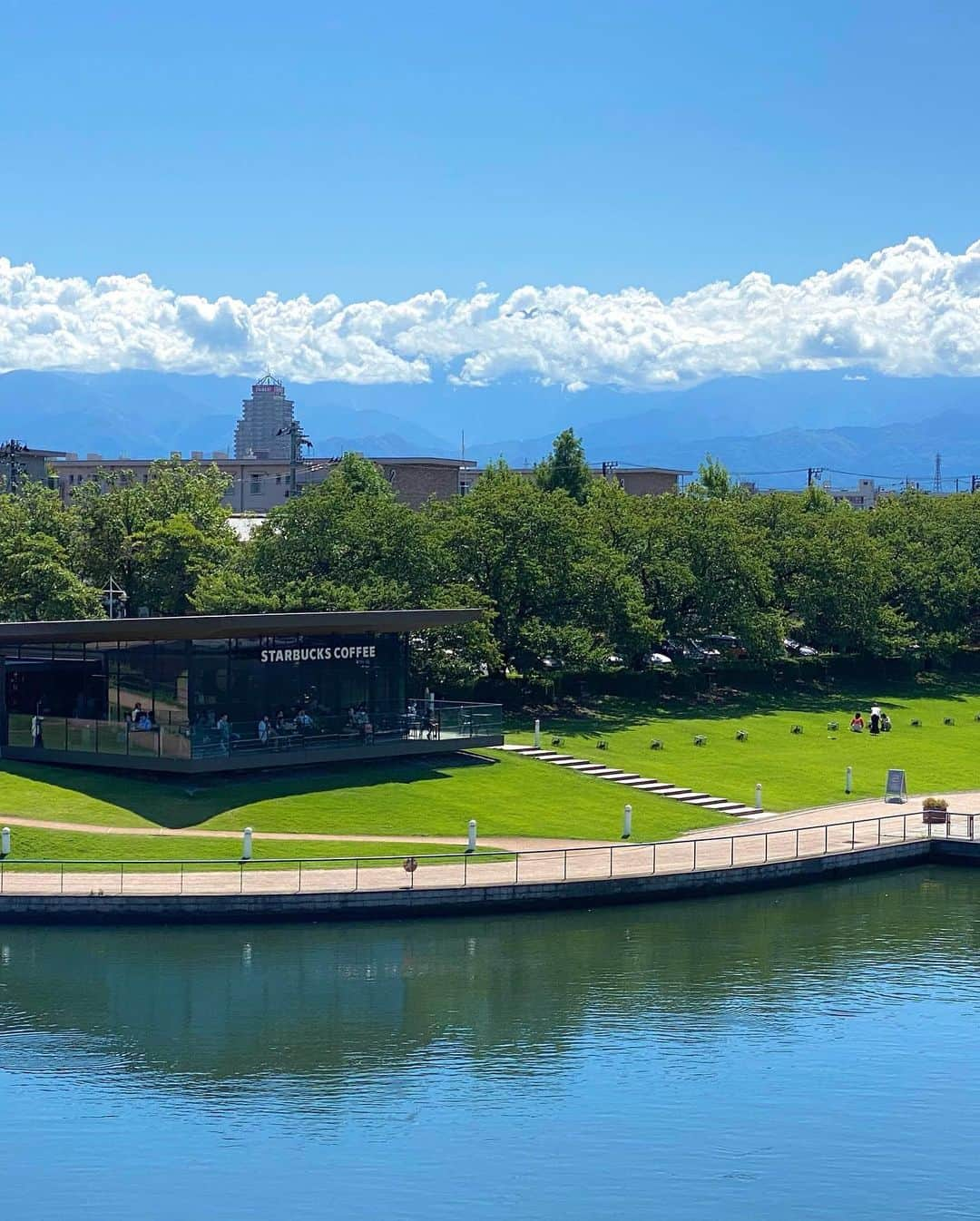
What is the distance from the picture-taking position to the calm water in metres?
30.2

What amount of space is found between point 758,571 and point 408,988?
5281cm

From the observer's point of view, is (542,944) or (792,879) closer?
(542,944)

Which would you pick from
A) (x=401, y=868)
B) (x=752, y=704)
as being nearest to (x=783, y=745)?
(x=752, y=704)

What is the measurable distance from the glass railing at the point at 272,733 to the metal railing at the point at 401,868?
302 inches

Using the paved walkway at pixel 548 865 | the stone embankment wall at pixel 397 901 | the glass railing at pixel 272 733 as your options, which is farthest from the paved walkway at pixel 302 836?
the glass railing at pixel 272 733

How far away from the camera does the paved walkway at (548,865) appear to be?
46.5 meters

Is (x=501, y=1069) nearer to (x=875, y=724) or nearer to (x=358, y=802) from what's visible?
(x=358, y=802)

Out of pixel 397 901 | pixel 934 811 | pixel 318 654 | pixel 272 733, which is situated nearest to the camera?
pixel 397 901

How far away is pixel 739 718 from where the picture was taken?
3302 inches

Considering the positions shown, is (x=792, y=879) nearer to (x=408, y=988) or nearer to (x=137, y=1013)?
(x=408, y=988)

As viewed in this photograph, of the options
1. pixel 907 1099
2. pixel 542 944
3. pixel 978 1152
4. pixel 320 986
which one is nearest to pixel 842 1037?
pixel 907 1099

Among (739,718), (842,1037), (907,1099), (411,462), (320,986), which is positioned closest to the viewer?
(907,1099)

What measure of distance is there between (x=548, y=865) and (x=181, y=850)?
11.0 meters

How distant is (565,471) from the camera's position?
117 metres
